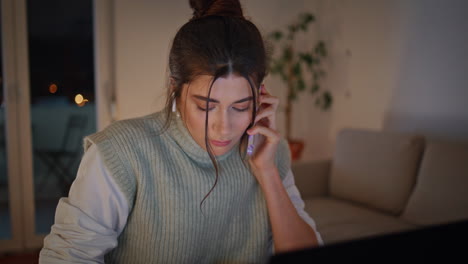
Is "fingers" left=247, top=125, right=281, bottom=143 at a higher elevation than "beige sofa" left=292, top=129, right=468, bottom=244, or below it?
higher

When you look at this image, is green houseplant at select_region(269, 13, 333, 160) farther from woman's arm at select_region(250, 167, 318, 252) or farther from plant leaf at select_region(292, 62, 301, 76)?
woman's arm at select_region(250, 167, 318, 252)

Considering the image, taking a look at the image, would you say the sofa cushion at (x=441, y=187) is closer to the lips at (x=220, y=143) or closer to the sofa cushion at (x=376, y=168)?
the sofa cushion at (x=376, y=168)

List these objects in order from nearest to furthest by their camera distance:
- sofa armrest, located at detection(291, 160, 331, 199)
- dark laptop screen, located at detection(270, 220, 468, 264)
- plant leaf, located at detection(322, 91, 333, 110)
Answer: dark laptop screen, located at detection(270, 220, 468, 264) < sofa armrest, located at detection(291, 160, 331, 199) < plant leaf, located at detection(322, 91, 333, 110)

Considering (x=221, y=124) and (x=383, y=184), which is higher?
(x=221, y=124)

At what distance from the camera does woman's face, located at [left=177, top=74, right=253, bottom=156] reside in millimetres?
866

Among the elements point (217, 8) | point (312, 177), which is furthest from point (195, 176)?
point (312, 177)

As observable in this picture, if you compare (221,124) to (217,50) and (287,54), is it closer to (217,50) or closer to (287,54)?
(217,50)

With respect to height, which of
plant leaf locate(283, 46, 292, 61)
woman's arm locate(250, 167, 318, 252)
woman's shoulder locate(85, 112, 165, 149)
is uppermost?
plant leaf locate(283, 46, 292, 61)

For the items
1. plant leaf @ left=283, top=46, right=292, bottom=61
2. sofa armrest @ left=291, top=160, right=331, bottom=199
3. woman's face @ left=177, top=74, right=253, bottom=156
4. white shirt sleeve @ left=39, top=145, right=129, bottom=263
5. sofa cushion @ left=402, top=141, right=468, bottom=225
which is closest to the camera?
white shirt sleeve @ left=39, top=145, right=129, bottom=263

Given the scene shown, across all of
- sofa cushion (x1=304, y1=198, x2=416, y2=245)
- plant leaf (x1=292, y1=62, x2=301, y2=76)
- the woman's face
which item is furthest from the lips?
plant leaf (x1=292, y1=62, x2=301, y2=76)

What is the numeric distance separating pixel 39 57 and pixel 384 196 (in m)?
2.44

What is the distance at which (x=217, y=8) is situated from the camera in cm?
95

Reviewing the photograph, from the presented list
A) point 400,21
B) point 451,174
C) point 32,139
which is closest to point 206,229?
point 451,174

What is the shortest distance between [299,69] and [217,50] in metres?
2.26
